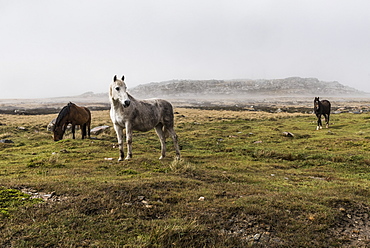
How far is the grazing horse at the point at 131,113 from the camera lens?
9500 mm

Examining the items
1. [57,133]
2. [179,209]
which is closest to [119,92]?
[179,209]

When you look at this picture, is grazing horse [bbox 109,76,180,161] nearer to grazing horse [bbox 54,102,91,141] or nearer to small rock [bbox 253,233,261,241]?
small rock [bbox 253,233,261,241]

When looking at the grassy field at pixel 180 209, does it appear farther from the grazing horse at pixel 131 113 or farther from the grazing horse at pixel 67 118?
the grazing horse at pixel 67 118

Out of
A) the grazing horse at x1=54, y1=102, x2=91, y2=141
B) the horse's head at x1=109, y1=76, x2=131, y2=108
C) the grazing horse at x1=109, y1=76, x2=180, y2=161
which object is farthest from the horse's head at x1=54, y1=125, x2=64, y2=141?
the horse's head at x1=109, y1=76, x2=131, y2=108

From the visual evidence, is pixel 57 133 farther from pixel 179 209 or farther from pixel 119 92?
pixel 179 209

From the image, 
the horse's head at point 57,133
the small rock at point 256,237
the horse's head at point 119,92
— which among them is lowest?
the small rock at point 256,237

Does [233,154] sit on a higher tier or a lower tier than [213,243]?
lower

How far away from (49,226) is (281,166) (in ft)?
32.4

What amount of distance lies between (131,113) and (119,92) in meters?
1.10

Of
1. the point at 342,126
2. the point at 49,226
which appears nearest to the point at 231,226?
the point at 49,226

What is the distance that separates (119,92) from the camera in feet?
30.8

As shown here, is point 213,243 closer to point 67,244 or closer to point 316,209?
point 67,244

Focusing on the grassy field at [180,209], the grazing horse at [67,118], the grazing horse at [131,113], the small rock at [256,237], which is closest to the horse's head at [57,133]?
the grazing horse at [67,118]

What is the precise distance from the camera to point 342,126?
24.0 m
